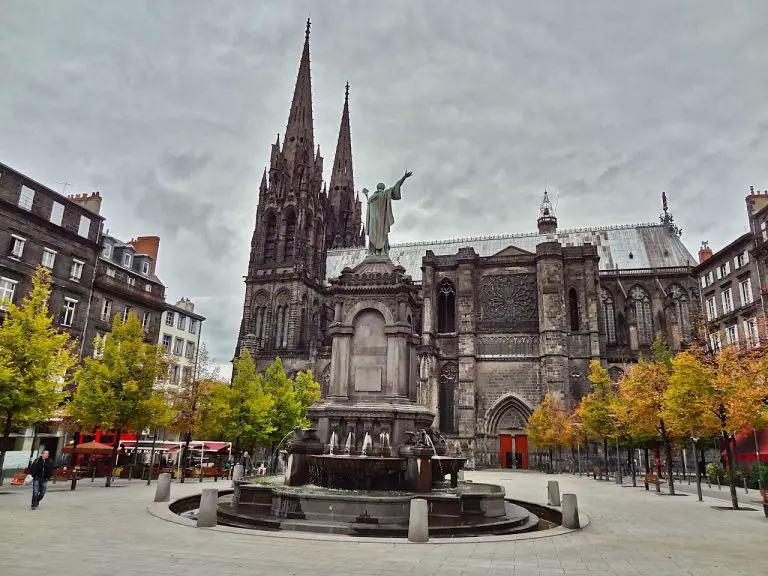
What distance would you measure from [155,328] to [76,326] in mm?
8140

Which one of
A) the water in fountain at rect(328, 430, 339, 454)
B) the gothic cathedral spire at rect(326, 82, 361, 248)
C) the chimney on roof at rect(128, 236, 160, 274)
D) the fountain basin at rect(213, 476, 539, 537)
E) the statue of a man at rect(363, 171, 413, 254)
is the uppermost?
the gothic cathedral spire at rect(326, 82, 361, 248)

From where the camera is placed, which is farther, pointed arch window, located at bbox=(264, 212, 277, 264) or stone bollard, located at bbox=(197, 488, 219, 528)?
pointed arch window, located at bbox=(264, 212, 277, 264)

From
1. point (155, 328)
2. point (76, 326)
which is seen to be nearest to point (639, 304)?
point (155, 328)

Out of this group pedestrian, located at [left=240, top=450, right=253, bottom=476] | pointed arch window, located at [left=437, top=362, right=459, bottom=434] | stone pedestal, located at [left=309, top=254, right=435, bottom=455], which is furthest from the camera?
pointed arch window, located at [left=437, top=362, right=459, bottom=434]

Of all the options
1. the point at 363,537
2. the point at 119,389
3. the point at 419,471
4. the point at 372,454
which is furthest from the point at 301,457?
the point at 119,389

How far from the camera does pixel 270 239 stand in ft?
196

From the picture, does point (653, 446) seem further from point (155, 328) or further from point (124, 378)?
point (155, 328)

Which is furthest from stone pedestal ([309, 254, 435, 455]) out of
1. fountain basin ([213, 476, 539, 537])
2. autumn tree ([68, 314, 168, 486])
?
autumn tree ([68, 314, 168, 486])

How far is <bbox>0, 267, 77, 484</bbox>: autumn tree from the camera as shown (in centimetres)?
1823

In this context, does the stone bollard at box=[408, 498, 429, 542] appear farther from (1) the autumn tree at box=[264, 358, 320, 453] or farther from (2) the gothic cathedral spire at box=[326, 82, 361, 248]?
(2) the gothic cathedral spire at box=[326, 82, 361, 248]

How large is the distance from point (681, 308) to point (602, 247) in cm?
1040

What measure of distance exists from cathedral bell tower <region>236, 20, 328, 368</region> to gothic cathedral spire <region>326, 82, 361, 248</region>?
8618 millimetres

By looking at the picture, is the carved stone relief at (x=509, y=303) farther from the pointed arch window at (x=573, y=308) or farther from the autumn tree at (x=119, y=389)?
the autumn tree at (x=119, y=389)

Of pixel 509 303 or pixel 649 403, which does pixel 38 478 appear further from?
pixel 509 303
